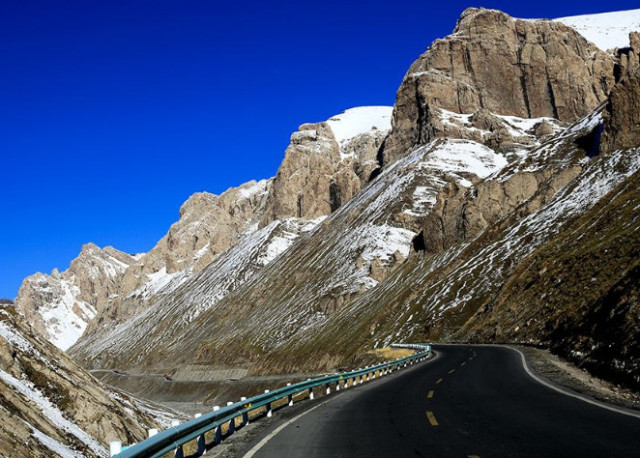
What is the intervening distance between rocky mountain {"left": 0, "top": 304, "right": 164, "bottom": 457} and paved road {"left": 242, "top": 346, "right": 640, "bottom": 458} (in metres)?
4.61

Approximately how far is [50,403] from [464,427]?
1091 centimetres

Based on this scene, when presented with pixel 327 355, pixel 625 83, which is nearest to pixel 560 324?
pixel 327 355

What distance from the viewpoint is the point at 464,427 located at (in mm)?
13641

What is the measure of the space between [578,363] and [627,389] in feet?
28.7

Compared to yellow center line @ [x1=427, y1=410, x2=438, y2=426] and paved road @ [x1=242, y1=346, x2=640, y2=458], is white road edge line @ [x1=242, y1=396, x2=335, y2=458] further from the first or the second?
yellow center line @ [x1=427, y1=410, x2=438, y2=426]

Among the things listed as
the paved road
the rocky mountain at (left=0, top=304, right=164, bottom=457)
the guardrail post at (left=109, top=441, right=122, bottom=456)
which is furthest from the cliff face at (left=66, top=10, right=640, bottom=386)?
the guardrail post at (left=109, top=441, right=122, bottom=456)

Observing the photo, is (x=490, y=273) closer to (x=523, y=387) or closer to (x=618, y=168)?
(x=618, y=168)

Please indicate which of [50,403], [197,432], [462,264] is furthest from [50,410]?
[462,264]

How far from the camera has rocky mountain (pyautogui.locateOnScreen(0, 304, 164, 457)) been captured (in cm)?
1250

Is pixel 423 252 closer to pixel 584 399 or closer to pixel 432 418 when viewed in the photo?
pixel 584 399

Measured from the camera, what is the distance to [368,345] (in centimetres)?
9131

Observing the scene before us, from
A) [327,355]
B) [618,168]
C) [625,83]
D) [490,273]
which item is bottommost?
[327,355]

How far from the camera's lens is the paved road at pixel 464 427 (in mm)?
11180

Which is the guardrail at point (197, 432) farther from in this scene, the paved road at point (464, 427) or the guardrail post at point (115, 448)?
the paved road at point (464, 427)
